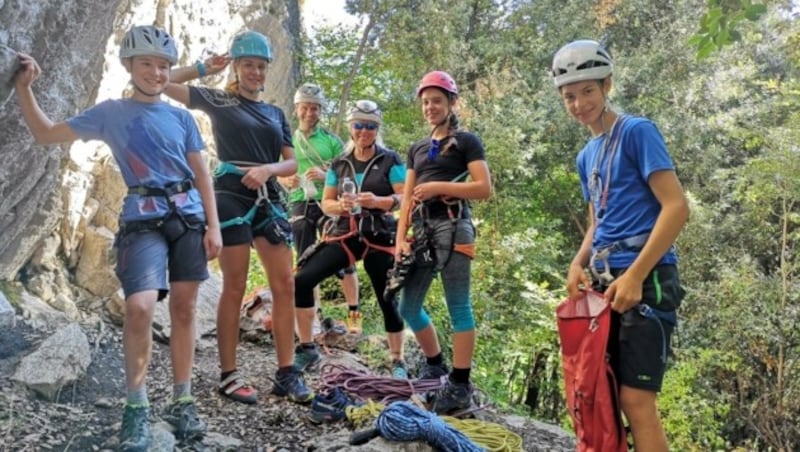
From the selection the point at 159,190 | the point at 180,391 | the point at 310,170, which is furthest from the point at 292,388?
the point at 310,170

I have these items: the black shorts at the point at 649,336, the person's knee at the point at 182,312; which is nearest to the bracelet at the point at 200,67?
the person's knee at the point at 182,312

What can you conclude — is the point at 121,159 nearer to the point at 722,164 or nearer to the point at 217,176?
the point at 217,176

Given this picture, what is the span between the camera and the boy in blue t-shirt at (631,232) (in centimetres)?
231

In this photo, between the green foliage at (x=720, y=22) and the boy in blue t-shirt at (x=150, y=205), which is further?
the boy in blue t-shirt at (x=150, y=205)

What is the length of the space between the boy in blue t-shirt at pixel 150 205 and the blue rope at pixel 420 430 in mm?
903

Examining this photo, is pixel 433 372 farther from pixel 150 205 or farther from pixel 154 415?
pixel 150 205

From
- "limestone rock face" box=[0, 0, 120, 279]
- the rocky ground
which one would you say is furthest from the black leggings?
"limestone rock face" box=[0, 0, 120, 279]

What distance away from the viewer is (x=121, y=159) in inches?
109

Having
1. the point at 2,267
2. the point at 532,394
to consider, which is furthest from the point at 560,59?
the point at 532,394

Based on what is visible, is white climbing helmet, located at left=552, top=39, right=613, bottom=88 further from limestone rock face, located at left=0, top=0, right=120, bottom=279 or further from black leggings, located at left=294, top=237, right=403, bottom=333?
limestone rock face, located at left=0, top=0, right=120, bottom=279

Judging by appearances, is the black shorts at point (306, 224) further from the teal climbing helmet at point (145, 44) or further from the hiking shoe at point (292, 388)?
the teal climbing helmet at point (145, 44)

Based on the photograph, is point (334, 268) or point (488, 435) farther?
point (334, 268)

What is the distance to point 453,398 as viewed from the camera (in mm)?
3553

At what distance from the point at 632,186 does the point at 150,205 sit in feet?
6.87
